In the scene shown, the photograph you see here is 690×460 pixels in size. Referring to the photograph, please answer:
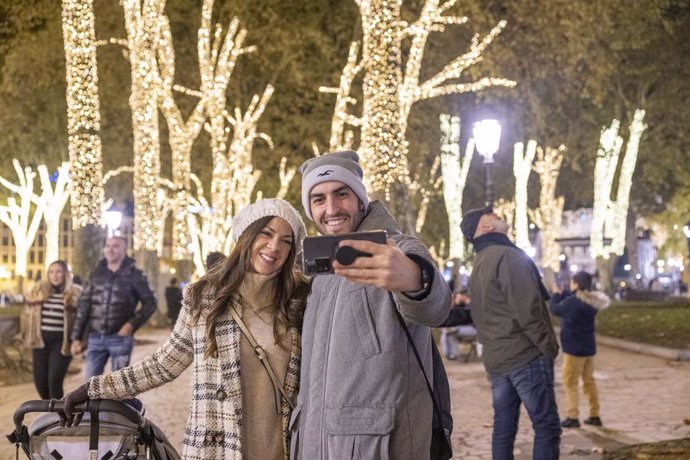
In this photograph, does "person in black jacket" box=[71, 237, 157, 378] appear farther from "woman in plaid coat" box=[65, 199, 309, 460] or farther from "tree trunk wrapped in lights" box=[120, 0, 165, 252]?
"tree trunk wrapped in lights" box=[120, 0, 165, 252]

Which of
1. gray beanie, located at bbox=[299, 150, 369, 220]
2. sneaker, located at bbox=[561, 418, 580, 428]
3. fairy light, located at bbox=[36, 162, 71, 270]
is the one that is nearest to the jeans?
sneaker, located at bbox=[561, 418, 580, 428]

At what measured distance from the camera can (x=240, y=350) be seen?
430 cm

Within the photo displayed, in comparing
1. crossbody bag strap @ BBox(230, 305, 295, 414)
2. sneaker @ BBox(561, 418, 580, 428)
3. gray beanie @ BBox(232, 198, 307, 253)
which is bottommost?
sneaker @ BBox(561, 418, 580, 428)

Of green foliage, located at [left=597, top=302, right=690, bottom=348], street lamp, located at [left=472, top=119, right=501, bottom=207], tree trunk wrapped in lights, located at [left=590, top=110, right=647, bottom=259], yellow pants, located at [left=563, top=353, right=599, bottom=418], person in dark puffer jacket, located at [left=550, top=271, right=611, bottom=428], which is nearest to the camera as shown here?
yellow pants, located at [left=563, top=353, right=599, bottom=418]

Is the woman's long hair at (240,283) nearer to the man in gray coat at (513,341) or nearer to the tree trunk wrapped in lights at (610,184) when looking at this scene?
the man in gray coat at (513,341)

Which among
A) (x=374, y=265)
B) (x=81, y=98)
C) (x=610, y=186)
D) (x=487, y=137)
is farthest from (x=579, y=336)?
(x=610, y=186)

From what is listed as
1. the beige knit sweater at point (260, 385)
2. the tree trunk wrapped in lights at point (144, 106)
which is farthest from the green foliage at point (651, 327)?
the beige knit sweater at point (260, 385)

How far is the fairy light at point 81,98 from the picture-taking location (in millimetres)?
17922

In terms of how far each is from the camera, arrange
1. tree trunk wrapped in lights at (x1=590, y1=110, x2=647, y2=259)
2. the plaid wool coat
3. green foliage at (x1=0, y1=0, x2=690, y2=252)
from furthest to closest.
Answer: tree trunk wrapped in lights at (x1=590, y1=110, x2=647, y2=259) → green foliage at (x1=0, y1=0, x2=690, y2=252) → the plaid wool coat

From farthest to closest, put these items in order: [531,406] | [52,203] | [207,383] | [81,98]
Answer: [52,203], [81,98], [531,406], [207,383]

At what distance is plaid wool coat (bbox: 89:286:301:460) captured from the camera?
418 cm

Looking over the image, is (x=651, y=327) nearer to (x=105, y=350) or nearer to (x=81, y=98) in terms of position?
(x=81, y=98)

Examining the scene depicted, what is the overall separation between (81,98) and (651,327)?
16242 mm

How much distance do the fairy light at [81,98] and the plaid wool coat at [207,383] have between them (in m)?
14.0
